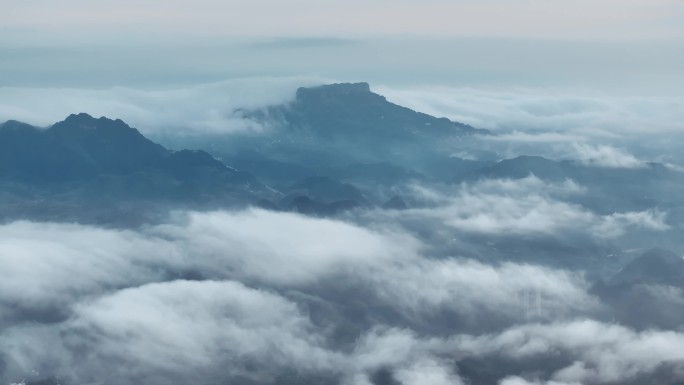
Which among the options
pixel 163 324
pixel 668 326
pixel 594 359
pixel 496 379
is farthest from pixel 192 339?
pixel 668 326

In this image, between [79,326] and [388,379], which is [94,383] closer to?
[79,326]

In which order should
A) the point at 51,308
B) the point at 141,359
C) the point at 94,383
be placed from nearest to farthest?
the point at 94,383 < the point at 141,359 < the point at 51,308

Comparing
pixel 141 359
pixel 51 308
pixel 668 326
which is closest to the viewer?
pixel 141 359

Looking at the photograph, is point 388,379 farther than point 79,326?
No

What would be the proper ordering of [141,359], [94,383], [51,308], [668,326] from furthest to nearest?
[51,308] < [668,326] < [141,359] < [94,383]

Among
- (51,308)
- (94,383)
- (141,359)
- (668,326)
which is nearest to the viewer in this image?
(94,383)

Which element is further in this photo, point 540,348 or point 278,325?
point 278,325

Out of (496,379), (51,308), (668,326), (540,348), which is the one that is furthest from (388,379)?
(51,308)

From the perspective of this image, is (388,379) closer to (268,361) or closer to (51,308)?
(268,361)
